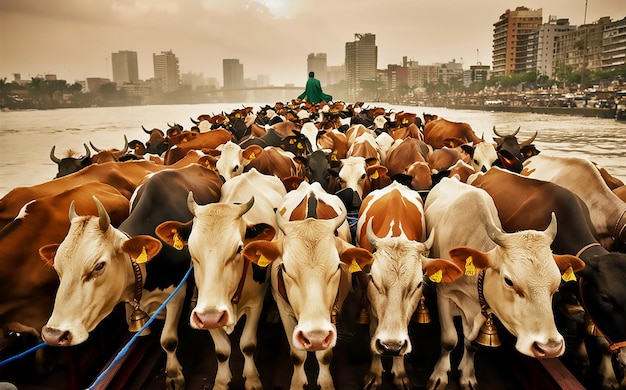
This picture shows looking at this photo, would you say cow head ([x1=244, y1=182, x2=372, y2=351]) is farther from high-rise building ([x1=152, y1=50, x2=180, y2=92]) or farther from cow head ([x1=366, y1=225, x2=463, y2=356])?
high-rise building ([x1=152, y1=50, x2=180, y2=92])

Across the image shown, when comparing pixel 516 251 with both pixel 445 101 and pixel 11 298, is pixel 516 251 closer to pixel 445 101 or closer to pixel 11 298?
pixel 11 298

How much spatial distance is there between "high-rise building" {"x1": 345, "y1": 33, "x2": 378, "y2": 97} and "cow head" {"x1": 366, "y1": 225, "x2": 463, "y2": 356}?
138892 mm

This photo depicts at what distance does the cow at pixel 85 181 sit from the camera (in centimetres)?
455

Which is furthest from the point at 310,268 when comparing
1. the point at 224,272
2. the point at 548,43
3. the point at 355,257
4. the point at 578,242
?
the point at 548,43

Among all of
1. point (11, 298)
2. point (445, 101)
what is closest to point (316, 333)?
point (11, 298)

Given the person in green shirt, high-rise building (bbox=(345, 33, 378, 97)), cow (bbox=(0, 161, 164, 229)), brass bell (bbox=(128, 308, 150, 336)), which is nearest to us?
brass bell (bbox=(128, 308, 150, 336))

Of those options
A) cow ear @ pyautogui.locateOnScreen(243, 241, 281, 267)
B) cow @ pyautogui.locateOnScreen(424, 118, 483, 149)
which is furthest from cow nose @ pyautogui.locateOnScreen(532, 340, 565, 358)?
cow @ pyautogui.locateOnScreen(424, 118, 483, 149)

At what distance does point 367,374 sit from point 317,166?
12.7ft

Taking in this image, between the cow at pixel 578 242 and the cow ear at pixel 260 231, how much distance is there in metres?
2.33

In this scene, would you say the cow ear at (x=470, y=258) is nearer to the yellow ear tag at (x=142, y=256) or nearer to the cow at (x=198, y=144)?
the yellow ear tag at (x=142, y=256)

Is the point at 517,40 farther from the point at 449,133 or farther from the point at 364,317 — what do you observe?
the point at 364,317

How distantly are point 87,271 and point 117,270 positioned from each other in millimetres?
255

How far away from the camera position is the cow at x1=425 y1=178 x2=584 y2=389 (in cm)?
279

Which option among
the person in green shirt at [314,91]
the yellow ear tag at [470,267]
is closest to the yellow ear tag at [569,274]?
the yellow ear tag at [470,267]
